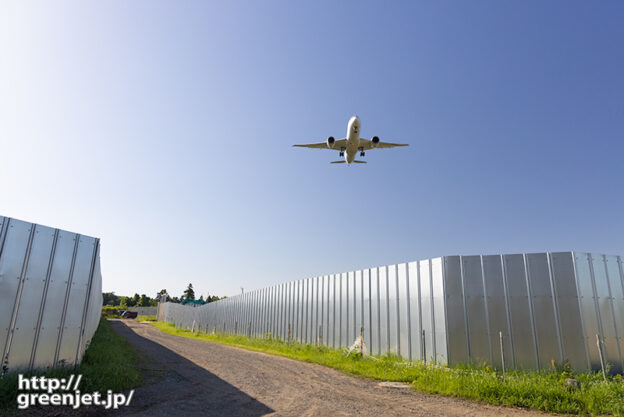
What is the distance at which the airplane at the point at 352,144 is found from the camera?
21641 mm

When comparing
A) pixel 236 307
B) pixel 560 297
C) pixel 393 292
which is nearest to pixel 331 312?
pixel 393 292

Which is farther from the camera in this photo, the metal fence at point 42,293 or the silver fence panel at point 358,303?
the silver fence panel at point 358,303

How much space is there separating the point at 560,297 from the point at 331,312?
12462 mm

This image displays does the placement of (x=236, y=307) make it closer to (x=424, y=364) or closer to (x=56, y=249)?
(x=424, y=364)

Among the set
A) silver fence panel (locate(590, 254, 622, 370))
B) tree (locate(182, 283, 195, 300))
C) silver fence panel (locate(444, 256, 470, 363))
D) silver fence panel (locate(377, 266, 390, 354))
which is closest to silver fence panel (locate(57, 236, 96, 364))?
silver fence panel (locate(444, 256, 470, 363))

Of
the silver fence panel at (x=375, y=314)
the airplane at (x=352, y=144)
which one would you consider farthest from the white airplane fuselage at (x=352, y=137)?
the silver fence panel at (x=375, y=314)

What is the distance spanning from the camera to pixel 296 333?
25203 millimetres

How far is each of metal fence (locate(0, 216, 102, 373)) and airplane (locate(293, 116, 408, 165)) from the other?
1616cm

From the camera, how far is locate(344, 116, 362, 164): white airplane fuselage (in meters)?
21.4

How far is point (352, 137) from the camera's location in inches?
867

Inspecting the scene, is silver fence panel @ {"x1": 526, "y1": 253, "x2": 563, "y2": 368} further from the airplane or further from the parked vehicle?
the parked vehicle

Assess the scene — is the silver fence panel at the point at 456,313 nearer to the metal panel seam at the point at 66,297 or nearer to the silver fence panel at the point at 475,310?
the silver fence panel at the point at 475,310

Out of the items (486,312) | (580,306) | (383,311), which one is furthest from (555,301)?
(383,311)

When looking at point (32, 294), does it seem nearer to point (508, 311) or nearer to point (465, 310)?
point (465, 310)
